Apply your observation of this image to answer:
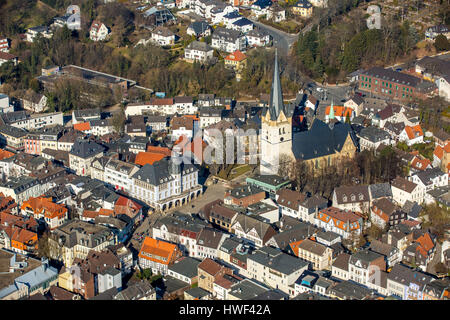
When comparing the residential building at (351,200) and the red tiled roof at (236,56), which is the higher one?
the red tiled roof at (236,56)

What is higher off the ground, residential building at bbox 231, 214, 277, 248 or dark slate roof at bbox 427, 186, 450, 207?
dark slate roof at bbox 427, 186, 450, 207

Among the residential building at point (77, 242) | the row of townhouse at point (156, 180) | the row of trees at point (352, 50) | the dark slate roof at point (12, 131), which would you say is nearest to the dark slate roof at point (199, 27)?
the row of trees at point (352, 50)

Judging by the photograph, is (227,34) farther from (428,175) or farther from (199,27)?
(428,175)

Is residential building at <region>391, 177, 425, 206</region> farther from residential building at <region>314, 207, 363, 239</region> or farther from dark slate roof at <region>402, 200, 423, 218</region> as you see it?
residential building at <region>314, 207, 363, 239</region>

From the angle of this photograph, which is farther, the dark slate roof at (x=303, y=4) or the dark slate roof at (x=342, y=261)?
the dark slate roof at (x=303, y=4)

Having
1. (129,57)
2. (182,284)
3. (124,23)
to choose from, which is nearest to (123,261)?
(182,284)

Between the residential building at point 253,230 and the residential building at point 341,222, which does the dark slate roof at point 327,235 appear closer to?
the residential building at point 341,222

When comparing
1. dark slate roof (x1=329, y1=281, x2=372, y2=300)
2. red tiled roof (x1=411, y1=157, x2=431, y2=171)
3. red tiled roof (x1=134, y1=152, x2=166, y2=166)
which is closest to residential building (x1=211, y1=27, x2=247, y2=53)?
red tiled roof (x1=134, y1=152, x2=166, y2=166)
